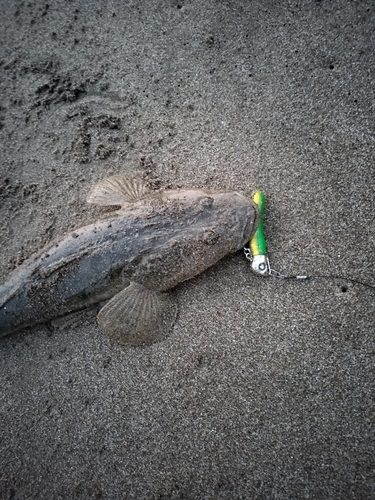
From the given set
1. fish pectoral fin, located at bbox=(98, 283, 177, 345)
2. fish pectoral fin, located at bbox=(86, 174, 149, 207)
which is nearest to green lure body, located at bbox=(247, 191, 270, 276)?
fish pectoral fin, located at bbox=(98, 283, 177, 345)

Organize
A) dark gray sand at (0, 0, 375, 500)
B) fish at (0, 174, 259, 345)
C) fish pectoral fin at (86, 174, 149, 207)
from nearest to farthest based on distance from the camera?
dark gray sand at (0, 0, 375, 500) → fish at (0, 174, 259, 345) → fish pectoral fin at (86, 174, 149, 207)

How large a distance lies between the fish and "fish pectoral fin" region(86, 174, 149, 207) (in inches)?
5.0

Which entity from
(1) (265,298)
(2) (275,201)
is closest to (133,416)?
(1) (265,298)

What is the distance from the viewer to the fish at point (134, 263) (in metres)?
2.81

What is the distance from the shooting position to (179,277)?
2873 mm

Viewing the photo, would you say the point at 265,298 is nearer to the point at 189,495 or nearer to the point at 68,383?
the point at 189,495

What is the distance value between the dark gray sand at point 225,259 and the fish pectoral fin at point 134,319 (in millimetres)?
92

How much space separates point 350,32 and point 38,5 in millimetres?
2935

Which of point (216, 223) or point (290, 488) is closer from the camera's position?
point (290, 488)

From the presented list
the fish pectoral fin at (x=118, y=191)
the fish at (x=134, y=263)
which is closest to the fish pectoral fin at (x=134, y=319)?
the fish at (x=134, y=263)

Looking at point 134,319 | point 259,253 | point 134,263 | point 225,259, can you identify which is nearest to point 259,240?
point 259,253

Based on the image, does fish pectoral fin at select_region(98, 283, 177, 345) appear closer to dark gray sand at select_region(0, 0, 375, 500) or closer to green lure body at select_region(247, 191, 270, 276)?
dark gray sand at select_region(0, 0, 375, 500)

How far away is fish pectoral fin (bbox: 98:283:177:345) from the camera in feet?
9.46

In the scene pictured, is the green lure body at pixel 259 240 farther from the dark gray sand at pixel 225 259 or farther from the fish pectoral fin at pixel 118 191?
the fish pectoral fin at pixel 118 191
